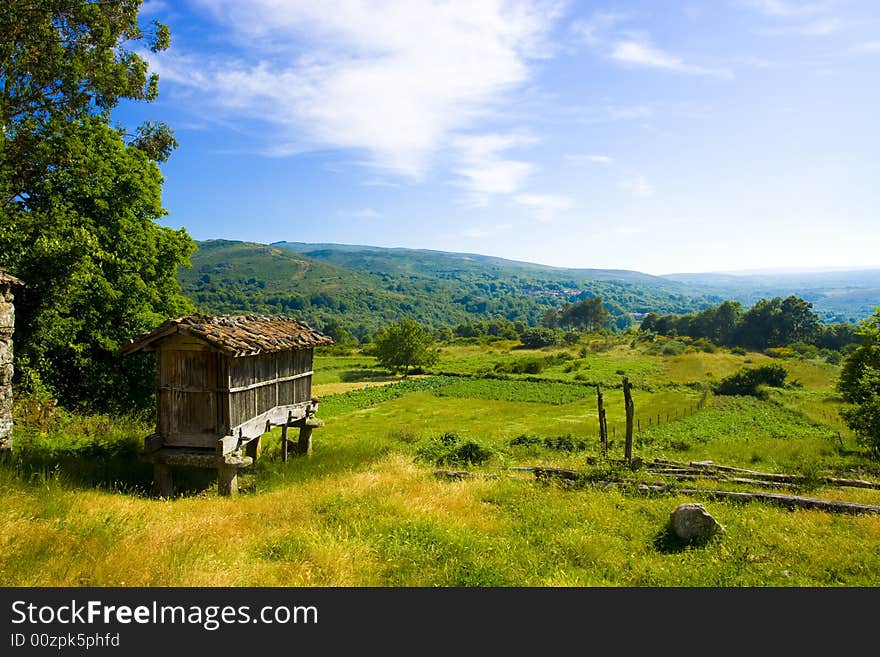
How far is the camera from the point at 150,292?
18.6m

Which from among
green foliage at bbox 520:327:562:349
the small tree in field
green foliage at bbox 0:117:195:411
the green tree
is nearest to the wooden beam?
green foliage at bbox 0:117:195:411

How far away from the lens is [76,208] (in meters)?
17.4

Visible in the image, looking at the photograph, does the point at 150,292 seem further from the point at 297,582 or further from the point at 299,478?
the point at 297,582

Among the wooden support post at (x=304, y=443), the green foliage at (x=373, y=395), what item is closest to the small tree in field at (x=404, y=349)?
the green foliage at (x=373, y=395)

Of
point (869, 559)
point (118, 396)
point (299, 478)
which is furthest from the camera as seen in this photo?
point (118, 396)

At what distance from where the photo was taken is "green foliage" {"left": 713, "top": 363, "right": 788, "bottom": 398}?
60.1 meters

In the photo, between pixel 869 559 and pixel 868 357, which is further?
pixel 868 357

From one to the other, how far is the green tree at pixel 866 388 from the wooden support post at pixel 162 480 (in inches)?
1001

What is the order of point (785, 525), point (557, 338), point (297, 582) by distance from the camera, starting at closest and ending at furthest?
point (297, 582), point (785, 525), point (557, 338)

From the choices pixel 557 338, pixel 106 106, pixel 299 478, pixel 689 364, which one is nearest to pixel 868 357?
pixel 299 478

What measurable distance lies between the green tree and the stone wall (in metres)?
29.1
